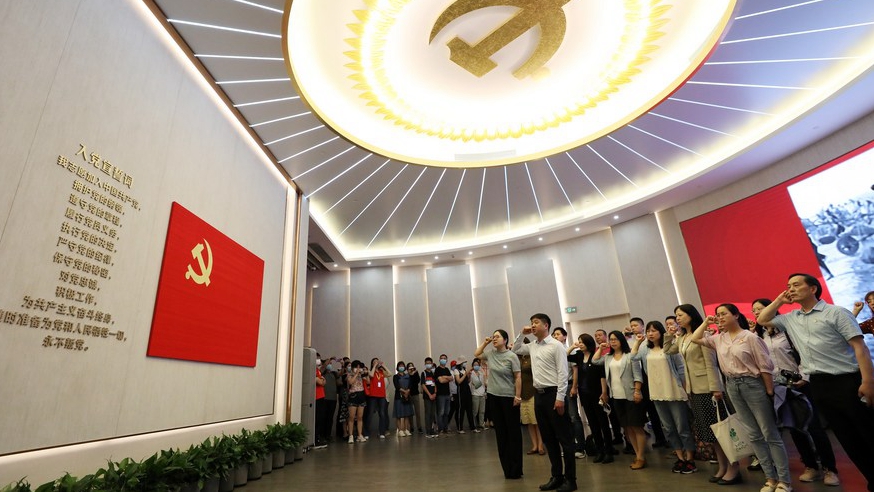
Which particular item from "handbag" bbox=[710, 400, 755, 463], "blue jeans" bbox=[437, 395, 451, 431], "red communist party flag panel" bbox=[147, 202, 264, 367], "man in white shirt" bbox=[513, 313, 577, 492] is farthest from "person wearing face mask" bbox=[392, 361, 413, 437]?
"handbag" bbox=[710, 400, 755, 463]

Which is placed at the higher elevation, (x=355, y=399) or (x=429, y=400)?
(x=355, y=399)

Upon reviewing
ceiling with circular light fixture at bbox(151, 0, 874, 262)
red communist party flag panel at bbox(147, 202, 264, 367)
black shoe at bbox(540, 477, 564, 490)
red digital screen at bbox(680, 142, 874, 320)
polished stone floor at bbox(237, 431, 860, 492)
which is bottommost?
polished stone floor at bbox(237, 431, 860, 492)

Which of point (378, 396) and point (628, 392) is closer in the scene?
point (628, 392)

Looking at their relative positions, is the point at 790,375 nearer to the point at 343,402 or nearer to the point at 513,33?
the point at 513,33

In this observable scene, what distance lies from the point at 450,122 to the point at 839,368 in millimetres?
5802

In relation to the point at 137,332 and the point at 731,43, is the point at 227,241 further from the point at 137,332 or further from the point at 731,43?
the point at 731,43

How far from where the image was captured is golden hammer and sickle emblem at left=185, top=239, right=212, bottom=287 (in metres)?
4.23

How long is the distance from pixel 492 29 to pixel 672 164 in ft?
15.7

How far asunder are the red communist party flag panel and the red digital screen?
27.8ft

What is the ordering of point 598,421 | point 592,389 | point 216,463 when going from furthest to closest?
point 592,389 → point 598,421 → point 216,463

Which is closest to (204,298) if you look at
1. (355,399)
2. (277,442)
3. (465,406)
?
(277,442)

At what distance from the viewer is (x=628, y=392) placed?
4363 mm

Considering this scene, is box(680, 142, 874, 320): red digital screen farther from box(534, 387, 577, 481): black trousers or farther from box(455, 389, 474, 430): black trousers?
box(534, 387, 577, 481): black trousers

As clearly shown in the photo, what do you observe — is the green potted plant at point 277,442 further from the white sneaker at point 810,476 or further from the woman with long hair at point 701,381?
the white sneaker at point 810,476
